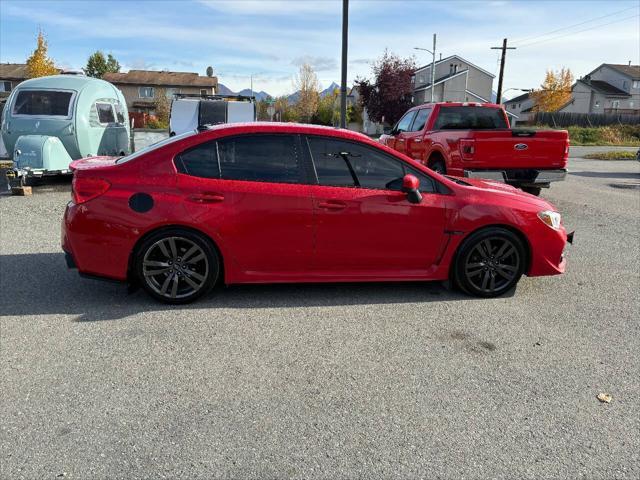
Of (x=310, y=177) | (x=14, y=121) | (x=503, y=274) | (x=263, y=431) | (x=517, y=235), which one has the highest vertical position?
(x=14, y=121)

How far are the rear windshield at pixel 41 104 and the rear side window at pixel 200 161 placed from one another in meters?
9.08

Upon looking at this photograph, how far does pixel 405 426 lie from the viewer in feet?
9.49

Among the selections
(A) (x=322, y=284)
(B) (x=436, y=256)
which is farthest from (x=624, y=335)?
(A) (x=322, y=284)

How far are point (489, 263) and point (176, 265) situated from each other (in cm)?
292

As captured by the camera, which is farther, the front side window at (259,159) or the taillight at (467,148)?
the taillight at (467,148)

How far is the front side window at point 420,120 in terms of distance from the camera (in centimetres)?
1098

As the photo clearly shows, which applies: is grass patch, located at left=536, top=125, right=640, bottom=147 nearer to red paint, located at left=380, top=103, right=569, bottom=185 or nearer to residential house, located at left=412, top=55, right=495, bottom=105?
residential house, located at left=412, top=55, right=495, bottom=105

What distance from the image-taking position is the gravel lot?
8.59ft

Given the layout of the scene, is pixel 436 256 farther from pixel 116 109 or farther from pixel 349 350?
pixel 116 109

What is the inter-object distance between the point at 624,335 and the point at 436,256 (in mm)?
1650

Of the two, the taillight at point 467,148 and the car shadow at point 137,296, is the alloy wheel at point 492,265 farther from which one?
the taillight at point 467,148

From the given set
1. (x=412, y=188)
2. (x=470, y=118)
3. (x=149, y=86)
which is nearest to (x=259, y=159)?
(x=412, y=188)

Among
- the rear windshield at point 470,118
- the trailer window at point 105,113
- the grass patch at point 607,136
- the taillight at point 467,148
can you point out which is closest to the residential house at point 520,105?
the grass patch at point 607,136

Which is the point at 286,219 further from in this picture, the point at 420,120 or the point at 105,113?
the point at 105,113
